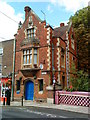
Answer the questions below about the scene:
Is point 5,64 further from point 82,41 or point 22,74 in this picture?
point 82,41

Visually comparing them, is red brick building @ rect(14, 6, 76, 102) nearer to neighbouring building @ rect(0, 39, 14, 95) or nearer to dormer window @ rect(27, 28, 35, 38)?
dormer window @ rect(27, 28, 35, 38)

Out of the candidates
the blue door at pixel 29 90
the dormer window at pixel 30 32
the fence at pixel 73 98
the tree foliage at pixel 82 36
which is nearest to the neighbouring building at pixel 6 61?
the blue door at pixel 29 90

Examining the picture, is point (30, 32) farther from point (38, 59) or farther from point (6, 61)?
point (6, 61)

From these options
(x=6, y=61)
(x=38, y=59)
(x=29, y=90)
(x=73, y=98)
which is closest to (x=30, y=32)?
(x=38, y=59)

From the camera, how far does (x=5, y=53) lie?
24.1 meters

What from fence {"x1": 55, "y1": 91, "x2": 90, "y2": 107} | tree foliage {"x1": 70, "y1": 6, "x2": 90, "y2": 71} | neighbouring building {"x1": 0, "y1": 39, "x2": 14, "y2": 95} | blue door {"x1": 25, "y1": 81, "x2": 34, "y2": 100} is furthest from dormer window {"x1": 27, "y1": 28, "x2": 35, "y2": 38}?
tree foliage {"x1": 70, "y1": 6, "x2": 90, "y2": 71}

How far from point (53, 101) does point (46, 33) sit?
8.10 metres

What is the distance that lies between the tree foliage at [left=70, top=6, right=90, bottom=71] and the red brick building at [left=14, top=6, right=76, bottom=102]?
195 inches

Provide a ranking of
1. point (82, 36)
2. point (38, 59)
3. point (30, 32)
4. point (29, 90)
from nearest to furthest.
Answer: point (38, 59) → point (29, 90) → point (30, 32) → point (82, 36)

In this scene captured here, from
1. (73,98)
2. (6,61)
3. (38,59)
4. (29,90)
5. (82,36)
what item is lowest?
(73,98)

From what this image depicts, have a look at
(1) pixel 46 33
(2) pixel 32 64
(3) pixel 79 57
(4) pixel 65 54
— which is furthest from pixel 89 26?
(2) pixel 32 64

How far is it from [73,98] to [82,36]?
537 inches

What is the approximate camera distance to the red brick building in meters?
18.6

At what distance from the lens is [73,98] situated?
15.2m
